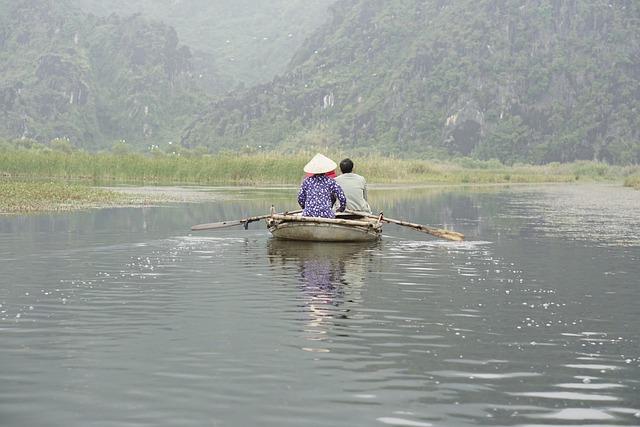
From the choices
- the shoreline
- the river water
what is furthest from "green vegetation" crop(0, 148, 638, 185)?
the river water

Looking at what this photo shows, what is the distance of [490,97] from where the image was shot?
171m

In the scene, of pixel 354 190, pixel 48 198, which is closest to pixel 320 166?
pixel 354 190

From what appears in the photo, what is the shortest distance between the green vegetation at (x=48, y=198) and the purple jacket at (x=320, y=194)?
1436 cm

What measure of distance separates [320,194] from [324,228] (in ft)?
2.99

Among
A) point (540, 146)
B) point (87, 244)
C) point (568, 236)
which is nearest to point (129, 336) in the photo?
point (87, 244)

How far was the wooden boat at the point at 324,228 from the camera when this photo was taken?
81.7ft

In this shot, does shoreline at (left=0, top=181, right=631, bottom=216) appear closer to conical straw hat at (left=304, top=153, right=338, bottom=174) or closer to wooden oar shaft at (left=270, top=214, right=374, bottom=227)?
wooden oar shaft at (left=270, top=214, right=374, bottom=227)

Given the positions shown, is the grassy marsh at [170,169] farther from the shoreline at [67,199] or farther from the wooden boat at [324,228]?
the wooden boat at [324,228]

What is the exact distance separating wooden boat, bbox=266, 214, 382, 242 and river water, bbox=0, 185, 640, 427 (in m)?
0.31

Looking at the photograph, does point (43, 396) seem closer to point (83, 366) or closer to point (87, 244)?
point (83, 366)

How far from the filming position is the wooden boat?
24.9 metres

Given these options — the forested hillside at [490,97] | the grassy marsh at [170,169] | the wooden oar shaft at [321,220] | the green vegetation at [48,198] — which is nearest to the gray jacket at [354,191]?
the wooden oar shaft at [321,220]

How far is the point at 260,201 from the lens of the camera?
45.7 meters

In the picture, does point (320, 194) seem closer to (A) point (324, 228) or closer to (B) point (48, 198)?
(A) point (324, 228)
